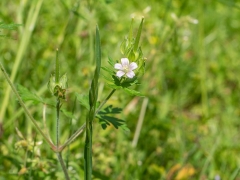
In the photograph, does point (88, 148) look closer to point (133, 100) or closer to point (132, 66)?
point (132, 66)

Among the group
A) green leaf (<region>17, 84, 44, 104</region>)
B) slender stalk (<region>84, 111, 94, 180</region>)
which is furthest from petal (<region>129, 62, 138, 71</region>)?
green leaf (<region>17, 84, 44, 104</region>)

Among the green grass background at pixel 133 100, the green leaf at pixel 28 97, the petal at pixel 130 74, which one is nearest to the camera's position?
the petal at pixel 130 74

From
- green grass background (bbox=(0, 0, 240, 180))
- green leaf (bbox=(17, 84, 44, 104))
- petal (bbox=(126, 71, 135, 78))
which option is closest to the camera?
petal (bbox=(126, 71, 135, 78))

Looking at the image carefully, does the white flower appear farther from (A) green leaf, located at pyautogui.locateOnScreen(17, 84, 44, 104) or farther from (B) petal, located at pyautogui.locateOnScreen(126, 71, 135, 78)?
(A) green leaf, located at pyautogui.locateOnScreen(17, 84, 44, 104)

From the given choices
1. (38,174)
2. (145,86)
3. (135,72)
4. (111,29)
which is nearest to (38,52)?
(145,86)

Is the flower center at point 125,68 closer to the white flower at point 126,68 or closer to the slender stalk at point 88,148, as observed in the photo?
the white flower at point 126,68

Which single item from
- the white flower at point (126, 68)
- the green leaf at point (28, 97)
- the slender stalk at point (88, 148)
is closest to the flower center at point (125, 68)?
the white flower at point (126, 68)

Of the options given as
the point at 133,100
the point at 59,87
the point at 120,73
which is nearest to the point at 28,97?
the point at 59,87

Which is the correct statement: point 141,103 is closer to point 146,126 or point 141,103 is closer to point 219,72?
point 146,126

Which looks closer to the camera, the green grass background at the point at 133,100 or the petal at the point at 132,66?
the petal at the point at 132,66
